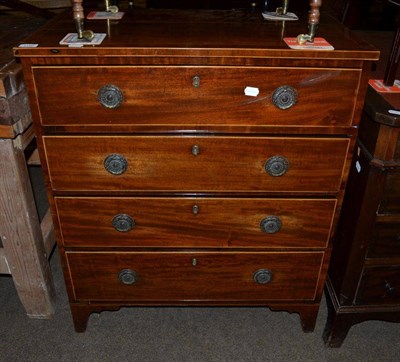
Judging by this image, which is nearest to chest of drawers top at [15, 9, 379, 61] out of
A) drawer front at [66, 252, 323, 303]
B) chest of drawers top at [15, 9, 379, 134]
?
chest of drawers top at [15, 9, 379, 134]

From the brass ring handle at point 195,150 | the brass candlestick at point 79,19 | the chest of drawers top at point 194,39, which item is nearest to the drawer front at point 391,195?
the chest of drawers top at point 194,39

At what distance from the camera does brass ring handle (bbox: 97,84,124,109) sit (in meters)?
1.20

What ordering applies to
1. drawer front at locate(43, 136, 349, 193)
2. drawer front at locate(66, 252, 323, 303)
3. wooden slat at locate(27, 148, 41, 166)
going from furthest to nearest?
wooden slat at locate(27, 148, 41, 166)
drawer front at locate(66, 252, 323, 303)
drawer front at locate(43, 136, 349, 193)

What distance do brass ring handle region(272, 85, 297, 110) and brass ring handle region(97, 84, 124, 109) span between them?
437mm

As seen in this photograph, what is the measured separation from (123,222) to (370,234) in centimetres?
85

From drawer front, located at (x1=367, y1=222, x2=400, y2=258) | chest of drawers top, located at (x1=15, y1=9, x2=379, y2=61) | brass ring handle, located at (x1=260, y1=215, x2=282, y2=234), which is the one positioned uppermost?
chest of drawers top, located at (x1=15, y1=9, x2=379, y2=61)

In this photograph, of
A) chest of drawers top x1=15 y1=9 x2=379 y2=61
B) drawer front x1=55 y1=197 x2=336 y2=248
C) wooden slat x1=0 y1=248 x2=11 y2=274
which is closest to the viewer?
chest of drawers top x1=15 y1=9 x2=379 y2=61

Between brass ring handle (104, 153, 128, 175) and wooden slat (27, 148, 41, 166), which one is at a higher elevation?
brass ring handle (104, 153, 128, 175)

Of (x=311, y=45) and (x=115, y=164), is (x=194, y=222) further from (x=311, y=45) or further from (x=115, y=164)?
(x=311, y=45)

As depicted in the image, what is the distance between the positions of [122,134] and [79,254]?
52 cm

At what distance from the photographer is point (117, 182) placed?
138cm

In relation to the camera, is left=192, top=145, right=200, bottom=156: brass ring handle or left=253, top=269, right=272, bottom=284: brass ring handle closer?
left=192, top=145, right=200, bottom=156: brass ring handle

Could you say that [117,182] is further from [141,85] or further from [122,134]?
[141,85]

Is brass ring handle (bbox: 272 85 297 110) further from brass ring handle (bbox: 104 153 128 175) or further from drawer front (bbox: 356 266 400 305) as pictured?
drawer front (bbox: 356 266 400 305)
